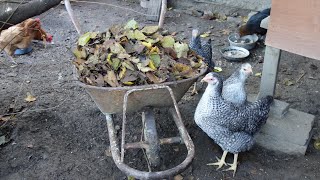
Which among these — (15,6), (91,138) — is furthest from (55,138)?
(15,6)

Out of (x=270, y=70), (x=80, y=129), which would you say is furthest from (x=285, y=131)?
(x=80, y=129)

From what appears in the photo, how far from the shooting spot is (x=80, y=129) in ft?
12.1

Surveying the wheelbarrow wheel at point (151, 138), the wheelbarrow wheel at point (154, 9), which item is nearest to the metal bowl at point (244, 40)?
the wheelbarrow wheel at point (154, 9)

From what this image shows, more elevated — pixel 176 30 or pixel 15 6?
pixel 15 6

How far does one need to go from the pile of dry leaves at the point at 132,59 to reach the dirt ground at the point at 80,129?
40 cm

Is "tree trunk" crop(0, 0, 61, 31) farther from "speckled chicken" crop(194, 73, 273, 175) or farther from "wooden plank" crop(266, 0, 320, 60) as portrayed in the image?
"wooden plank" crop(266, 0, 320, 60)

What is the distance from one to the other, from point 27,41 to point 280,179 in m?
3.79

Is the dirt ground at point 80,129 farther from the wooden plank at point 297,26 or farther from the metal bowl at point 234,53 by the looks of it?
the wooden plank at point 297,26

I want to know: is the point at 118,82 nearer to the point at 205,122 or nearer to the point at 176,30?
the point at 205,122

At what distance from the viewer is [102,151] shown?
3402mm

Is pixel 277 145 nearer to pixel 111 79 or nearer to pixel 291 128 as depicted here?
pixel 291 128

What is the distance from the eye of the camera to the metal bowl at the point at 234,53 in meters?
5.01

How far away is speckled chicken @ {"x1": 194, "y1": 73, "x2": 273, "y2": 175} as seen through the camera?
301cm

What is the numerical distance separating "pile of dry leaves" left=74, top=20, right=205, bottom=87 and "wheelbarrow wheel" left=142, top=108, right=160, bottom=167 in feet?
1.08
